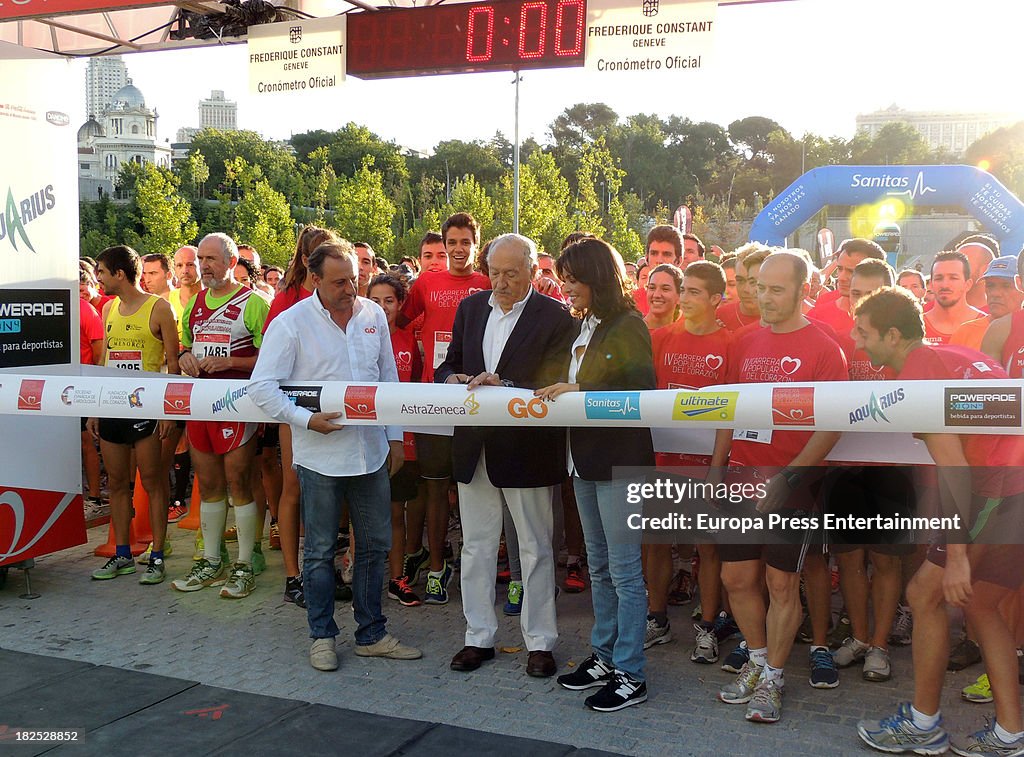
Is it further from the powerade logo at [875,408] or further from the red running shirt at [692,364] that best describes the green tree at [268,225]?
the powerade logo at [875,408]

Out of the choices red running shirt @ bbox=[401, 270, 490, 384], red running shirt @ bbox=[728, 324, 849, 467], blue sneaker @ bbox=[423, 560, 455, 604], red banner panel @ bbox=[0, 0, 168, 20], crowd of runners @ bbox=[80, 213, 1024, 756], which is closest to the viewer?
crowd of runners @ bbox=[80, 213, 1024, 756]

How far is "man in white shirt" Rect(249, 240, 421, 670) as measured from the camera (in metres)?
4.66

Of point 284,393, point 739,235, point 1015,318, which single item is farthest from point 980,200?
point 739,235

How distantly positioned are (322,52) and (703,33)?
315 cm

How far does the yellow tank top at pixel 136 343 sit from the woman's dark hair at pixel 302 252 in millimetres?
1203

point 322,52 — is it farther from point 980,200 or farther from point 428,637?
point 980,200

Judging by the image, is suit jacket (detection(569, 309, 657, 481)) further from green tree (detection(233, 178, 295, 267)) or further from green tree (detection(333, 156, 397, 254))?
green tree (detection(233, 178, 295, 267))

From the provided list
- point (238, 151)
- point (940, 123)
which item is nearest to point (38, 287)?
point (238, 151)

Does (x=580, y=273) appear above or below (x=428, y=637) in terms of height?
above

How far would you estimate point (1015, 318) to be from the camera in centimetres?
427

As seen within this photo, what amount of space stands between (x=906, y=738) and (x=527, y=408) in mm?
1961

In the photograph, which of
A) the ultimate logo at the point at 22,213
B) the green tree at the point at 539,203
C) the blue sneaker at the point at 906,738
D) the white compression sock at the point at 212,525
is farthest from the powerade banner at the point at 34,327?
the green tree at the point at 539,203

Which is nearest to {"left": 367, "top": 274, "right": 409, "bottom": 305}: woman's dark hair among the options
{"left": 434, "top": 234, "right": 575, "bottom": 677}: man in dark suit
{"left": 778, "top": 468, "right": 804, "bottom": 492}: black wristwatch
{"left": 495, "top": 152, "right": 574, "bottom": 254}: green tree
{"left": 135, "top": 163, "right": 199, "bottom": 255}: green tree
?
{"left": 434, "top": 234, "right": 575, "bottom": 677}: man in dark suit

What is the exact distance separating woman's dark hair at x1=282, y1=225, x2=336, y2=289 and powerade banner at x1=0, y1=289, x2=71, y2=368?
58.9 inches
